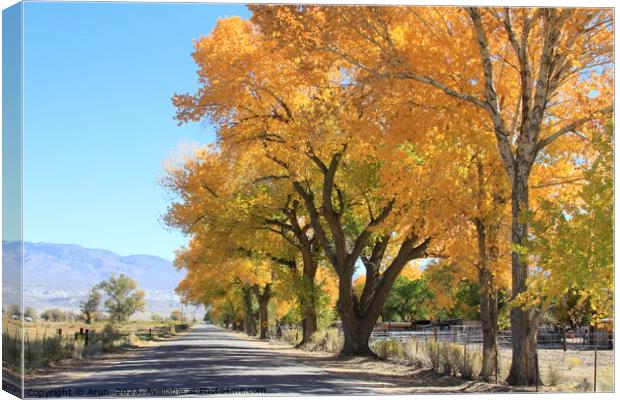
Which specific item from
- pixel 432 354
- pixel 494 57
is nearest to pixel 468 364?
pixel 432 354

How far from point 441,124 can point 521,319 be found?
442 centimetres

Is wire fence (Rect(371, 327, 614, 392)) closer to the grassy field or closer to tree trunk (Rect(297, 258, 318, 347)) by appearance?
tree trunk (Rect(297, 258, 318, 347))

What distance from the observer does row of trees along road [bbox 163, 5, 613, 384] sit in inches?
A: 596

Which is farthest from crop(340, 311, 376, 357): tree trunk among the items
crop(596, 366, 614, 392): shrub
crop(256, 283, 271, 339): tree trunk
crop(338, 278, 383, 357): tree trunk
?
crop(256, 283, 271, 339): tree trunk

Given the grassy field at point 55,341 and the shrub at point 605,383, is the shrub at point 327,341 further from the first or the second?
the shrub at point 605,383

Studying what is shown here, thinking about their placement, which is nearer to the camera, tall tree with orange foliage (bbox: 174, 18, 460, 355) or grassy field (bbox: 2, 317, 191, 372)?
grassy field (bbox: 2, 317, 191, 372)

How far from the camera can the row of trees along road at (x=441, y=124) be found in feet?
49.7

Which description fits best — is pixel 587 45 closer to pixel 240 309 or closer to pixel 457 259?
pixel 457 259

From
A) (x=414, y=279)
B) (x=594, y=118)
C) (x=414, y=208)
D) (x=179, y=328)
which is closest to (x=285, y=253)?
(x=414, y=279)

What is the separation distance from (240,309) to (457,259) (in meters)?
68.8

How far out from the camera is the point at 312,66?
16.8 meters

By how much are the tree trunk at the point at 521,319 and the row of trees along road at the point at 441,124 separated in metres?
0.03

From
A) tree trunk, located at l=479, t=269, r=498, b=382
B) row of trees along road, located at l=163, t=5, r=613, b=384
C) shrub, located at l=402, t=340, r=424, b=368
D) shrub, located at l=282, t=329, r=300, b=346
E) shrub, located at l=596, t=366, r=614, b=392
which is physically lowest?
shrub, located at l=282, t=329, r=300, b=346

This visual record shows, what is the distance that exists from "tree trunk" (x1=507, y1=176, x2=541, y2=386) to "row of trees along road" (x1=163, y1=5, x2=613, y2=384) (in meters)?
0.03
